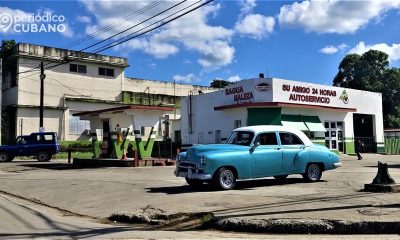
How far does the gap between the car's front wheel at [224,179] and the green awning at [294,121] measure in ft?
63.2

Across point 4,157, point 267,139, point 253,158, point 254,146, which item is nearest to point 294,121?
point 267,139

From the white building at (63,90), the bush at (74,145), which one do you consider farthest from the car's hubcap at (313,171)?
the white building at (63,90)

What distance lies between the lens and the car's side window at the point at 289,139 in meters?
14.8

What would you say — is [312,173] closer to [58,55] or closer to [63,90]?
[63,90]

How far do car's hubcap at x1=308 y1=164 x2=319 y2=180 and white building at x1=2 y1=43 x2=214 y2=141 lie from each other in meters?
29.1

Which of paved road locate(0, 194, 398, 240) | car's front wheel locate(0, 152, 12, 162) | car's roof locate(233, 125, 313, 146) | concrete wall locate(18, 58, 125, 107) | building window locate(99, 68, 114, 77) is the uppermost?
building window locate(99, 68, 114, 77)

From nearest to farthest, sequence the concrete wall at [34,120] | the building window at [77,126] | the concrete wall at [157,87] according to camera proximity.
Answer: the concrete wall at [34,120] < the building window at [77,126] < the concrete wall at [157,87]

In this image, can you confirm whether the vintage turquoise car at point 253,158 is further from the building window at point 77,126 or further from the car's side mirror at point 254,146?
the building window at point 77,126

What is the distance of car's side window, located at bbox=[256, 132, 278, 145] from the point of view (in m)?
14.3

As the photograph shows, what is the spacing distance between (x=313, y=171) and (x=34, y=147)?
78.6 feet

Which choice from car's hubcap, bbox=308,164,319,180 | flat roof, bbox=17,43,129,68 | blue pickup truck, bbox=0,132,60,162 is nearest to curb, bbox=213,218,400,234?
car's hubcap, bbox=308,164,319,180

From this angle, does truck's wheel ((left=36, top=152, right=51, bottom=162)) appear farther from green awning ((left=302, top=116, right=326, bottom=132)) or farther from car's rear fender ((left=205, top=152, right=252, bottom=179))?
car's rear fender ((left=205, top=152, right=252, bottom=179))

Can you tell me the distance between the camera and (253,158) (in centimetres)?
1388

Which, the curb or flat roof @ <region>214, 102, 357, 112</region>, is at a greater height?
flat roof @ <region>214, 102, 357, 112</region>
